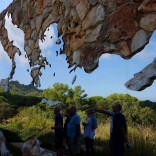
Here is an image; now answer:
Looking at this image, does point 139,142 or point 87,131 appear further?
point 139,142

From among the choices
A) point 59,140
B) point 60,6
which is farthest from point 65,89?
point 60,6

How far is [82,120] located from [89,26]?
10443 mm

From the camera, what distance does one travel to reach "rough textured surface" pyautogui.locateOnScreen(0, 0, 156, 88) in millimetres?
3764

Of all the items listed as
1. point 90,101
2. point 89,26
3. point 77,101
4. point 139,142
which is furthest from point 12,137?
point 90,101

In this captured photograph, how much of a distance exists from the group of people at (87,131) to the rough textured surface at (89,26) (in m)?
0.99

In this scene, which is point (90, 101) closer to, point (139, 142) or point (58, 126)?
point (139, 142)

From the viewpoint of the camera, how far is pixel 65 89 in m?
22.2

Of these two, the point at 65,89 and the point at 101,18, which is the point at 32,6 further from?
the point at 65,89

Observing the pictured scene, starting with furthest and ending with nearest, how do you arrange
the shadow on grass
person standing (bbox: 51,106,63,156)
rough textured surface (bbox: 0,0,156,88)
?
1. the shadow on grass
2. person standing (bbox: 51,106,63,156)
3. rough textured surface (bbox: 0,0,156,88)

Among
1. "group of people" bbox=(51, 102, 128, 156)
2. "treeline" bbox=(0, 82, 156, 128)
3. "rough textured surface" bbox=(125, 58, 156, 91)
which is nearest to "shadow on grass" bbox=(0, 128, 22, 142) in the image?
"group of people" bbox=(51, 102, 128, 156)

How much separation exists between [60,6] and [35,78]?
3.86 feet

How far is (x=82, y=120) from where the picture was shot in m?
14.4

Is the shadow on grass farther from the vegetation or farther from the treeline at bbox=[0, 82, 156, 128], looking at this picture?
the treeline at bbox=[0, 82, 156, 128]

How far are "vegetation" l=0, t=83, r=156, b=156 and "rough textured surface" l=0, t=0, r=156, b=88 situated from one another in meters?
2.63
